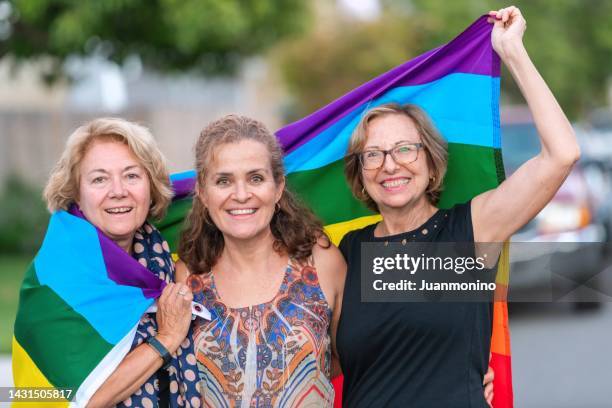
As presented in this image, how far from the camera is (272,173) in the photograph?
3.79 meters

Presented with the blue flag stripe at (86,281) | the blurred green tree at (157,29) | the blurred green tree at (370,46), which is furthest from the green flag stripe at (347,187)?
the blurred green tree at (370,46)

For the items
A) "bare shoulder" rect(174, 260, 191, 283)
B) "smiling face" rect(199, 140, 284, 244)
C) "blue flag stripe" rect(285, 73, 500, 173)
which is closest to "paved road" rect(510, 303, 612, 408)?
"blue flag stripe" rect(285, 73, 500, 173)

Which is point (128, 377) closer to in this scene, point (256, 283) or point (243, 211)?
point (256, 283)

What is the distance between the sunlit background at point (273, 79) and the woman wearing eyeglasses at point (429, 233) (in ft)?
5.49

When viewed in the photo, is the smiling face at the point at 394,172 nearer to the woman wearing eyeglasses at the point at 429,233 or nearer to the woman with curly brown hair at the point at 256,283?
the woman wearing eyeglasses at the point at 429,233

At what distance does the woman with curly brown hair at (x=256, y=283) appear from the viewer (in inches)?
142

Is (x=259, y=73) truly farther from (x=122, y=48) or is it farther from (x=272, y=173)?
(x=272, y=173)

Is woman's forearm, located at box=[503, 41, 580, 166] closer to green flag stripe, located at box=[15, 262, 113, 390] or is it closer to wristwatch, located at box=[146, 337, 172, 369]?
wristwatch, located at box=[146, 337, 172, 369]

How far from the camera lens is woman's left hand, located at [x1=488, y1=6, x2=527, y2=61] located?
373 cm

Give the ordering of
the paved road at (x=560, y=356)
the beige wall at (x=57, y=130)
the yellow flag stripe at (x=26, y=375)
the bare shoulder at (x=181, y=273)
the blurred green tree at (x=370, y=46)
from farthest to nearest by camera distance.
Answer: the blurred green tree at (x=370, y=46) → the beige wall at (x=57, y=130) → the paved road at (x=560, y=356) → the bare shoulder at (x=181, y=273) → the yellow flag stripe at (x=26, y=375)

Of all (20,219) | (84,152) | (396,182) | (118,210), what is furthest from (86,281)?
(20,219)

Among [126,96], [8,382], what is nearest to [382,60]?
[126,96]

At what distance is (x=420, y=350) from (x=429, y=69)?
1.49 metres

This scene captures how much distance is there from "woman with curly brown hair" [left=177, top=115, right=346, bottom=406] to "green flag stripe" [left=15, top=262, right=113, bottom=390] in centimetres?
41
